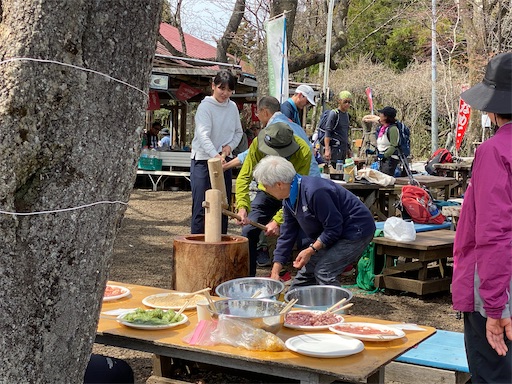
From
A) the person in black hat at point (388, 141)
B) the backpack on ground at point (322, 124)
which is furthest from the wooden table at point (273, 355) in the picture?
the backpack on ground at point (322, 124)

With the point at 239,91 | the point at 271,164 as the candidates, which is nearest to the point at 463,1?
the point at 239,91

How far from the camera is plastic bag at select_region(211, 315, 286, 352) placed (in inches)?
115

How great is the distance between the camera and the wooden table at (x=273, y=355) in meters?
2.73

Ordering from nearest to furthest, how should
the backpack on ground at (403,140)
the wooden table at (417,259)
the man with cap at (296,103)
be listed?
the wooden table at (417,259) → the man with cap at (296,103) → the backpack on ground at (403,140)

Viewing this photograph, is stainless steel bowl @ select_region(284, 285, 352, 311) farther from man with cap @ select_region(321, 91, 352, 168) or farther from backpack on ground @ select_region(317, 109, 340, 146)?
backpack on ground @ select_region(317, 109, 340, 146)

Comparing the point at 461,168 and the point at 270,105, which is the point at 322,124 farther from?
the point at 270,105

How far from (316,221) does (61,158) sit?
2.88 m

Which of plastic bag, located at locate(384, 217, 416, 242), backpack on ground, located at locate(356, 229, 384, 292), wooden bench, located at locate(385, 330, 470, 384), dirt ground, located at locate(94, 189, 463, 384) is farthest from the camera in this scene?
backpack on ground, located at locate(356, 229, 384, 292)

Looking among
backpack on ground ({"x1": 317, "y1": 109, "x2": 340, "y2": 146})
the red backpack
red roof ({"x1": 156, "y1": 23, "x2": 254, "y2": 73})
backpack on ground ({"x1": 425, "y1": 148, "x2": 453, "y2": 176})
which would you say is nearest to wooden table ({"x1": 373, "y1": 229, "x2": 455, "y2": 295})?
the red backpack

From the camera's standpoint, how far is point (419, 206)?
24.5ft

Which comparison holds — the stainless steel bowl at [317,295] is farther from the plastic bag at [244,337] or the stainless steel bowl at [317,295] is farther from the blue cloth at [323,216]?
the plastic bag at [244,337]

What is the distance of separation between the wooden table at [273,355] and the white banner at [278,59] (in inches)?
220

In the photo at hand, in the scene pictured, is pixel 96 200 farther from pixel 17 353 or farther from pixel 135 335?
pixel 135 335

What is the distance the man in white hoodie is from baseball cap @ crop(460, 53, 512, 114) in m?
3.63
